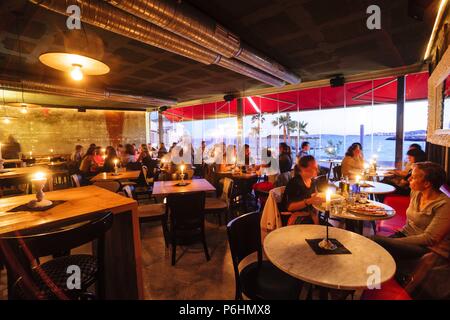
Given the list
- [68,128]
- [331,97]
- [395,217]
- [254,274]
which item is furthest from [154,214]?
[68,128]

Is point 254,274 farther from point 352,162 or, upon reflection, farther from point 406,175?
point 352,162

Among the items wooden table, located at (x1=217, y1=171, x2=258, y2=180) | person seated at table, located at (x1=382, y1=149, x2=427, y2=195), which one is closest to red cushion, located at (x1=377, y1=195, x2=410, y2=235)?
person seated at table, located at (x1=382, y1=149, x2=427, y2=195)

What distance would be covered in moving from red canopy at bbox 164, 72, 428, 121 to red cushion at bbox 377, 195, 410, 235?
118 inches

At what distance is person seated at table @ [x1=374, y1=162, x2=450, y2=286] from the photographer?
1.81 m

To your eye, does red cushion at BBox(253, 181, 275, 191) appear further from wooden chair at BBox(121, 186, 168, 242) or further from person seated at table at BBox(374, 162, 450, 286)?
person seated at table at BBox(374, 162, 450, 286)

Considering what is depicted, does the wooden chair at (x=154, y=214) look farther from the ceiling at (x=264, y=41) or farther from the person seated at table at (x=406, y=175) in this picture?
the person seated at table at (x=406, y=175)

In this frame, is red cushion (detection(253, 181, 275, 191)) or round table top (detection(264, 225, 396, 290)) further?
red cushion (detection(253, 181, 275, 191))

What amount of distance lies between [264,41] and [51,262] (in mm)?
4027

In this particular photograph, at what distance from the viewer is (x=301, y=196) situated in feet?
8.32

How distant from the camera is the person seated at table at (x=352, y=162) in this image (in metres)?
4.86

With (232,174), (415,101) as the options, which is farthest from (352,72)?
(232,174)

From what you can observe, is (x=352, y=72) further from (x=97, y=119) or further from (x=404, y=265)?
(x=97, y=119)

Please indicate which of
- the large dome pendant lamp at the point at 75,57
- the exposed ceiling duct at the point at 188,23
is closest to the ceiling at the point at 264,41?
the large dome pendant lamp at the point at 75,57

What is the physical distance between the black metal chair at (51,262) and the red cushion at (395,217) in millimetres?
3339
